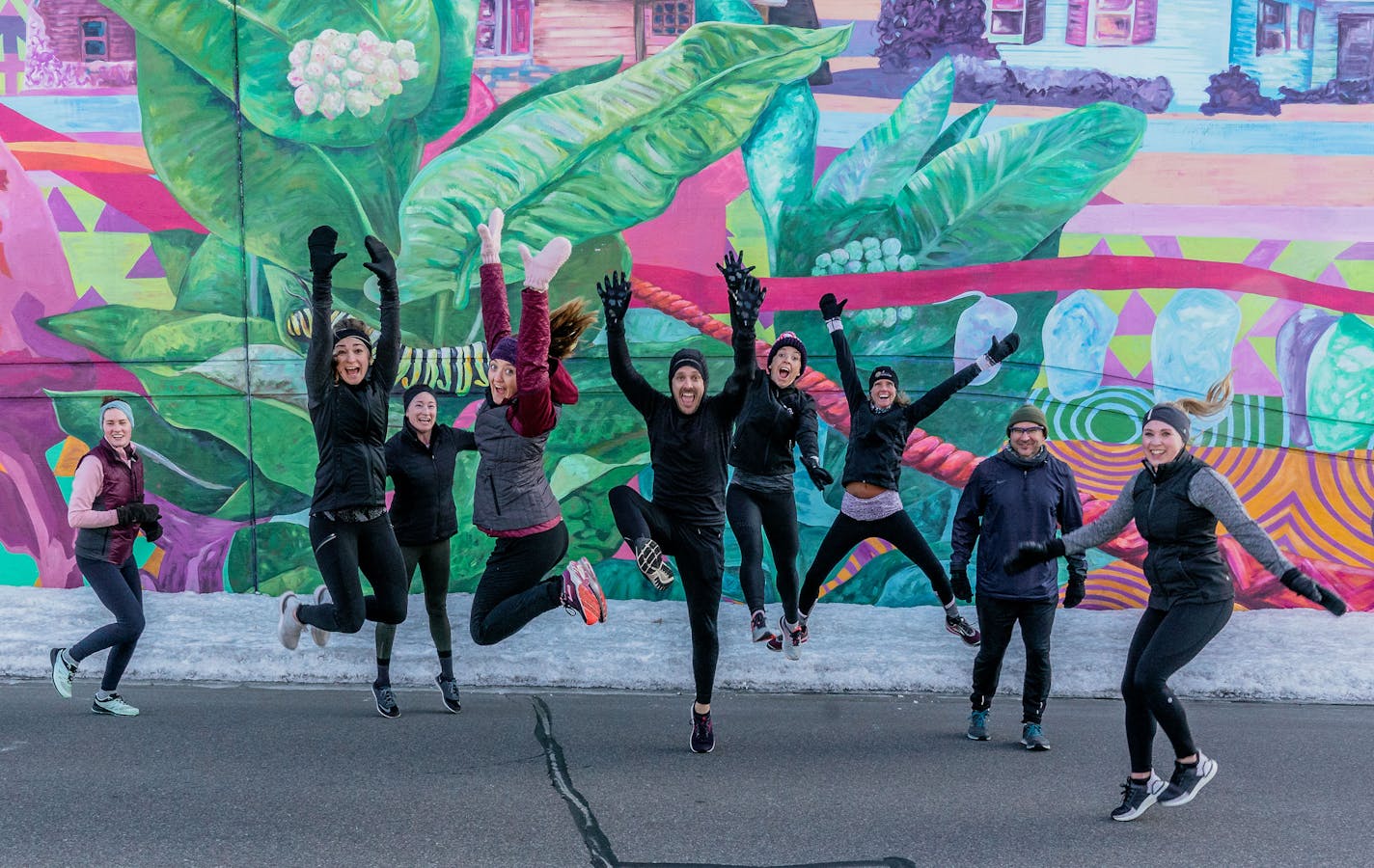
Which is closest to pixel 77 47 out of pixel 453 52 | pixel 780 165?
pixel 453 52

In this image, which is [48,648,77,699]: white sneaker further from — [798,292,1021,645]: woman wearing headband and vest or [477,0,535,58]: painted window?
[477,0,535,58]: painted window

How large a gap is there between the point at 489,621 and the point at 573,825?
154 centimetres

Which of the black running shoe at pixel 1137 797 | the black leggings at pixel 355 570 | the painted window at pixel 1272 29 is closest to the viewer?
the black running shoe at pixel 1137 797

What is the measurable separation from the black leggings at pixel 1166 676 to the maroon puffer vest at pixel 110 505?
5433 mm

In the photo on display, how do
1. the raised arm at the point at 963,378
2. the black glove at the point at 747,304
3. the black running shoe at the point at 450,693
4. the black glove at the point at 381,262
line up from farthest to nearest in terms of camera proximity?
the black running shoe at the point at 450,693
the raised arm at the point at 963,378
the black glove at the point at 747,304
the black glove at the point at 381,262

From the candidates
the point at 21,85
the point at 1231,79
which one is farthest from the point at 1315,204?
the point at 21,85

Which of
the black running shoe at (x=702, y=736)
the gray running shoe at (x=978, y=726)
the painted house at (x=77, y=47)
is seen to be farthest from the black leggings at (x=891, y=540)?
the painted house at (x=77, y=47)

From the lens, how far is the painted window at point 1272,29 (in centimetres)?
1080

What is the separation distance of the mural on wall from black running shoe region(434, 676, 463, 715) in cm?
329

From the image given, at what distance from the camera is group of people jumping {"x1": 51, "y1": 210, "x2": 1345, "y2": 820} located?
570cm

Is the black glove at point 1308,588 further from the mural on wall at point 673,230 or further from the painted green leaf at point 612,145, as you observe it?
the painted green leaf at point 612,145

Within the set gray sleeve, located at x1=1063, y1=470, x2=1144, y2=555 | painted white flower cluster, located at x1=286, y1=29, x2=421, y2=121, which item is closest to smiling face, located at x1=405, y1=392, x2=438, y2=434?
gray sleeve, located at x1=1063, y1=470, x2=1144, y2=555

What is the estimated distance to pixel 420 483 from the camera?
291 inches

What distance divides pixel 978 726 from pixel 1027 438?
1.62 meters
